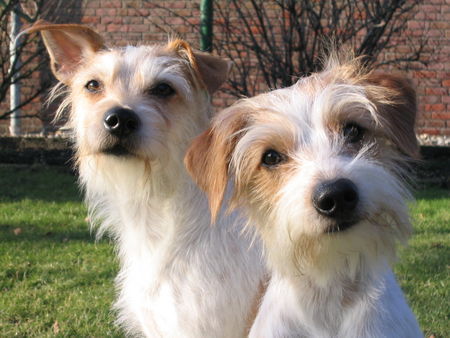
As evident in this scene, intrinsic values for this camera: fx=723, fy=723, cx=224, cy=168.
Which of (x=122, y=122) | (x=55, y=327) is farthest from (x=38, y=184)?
(x=122, y=122)

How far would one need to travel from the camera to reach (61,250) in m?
6.76

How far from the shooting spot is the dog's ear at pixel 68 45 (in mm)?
4297

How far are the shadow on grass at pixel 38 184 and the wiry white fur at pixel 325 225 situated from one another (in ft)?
20.1

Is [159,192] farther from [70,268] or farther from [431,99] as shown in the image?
[431,99]

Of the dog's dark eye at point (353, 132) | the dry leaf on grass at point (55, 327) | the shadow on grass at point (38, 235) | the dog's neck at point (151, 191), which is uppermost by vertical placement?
the dog's dark eye at point (353, 132)

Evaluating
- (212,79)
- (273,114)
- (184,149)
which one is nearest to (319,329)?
A: (273,114)

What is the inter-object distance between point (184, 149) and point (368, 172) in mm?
1400

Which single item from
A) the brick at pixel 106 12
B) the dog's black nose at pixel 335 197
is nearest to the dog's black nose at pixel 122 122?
the dog's black nose at pixel 335 197

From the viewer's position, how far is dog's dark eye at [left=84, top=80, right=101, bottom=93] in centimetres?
408

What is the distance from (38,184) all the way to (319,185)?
7.61m

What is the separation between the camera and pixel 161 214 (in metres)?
3.83

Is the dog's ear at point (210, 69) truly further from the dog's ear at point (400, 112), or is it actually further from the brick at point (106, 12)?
the brick at point (106, 12)

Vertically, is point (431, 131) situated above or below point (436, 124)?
below

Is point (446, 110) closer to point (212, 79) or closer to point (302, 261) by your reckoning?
point (212, 79)
